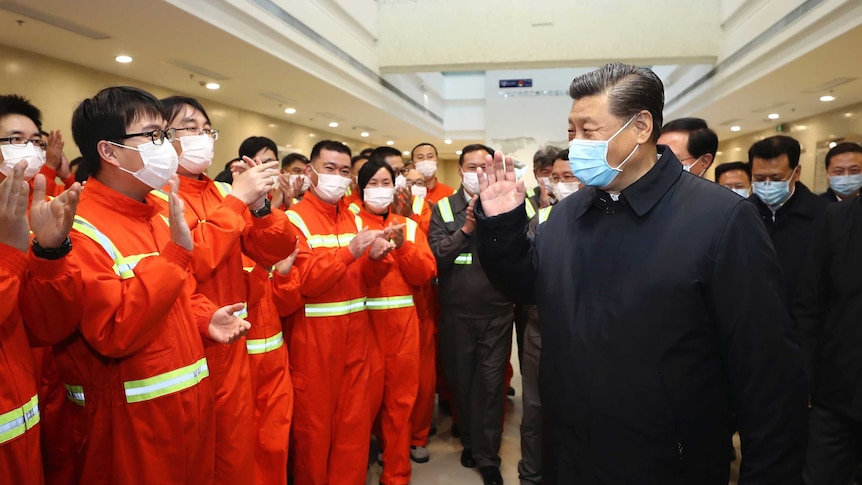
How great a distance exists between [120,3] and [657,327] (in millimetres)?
4198

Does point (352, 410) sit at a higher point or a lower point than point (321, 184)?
lower

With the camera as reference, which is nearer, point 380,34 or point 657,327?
point 657,327

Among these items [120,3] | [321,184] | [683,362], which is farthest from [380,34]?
[683,362]

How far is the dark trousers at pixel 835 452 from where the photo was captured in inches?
90.1

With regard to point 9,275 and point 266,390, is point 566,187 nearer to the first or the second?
point 266,390

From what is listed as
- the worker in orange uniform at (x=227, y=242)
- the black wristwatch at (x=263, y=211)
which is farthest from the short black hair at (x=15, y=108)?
the black wristwatch at (x=263, y=211)

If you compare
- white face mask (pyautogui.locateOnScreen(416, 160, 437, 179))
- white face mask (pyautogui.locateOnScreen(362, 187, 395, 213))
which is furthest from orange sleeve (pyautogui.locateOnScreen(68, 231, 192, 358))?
white face mask (pyautogui.locateOnScreen(416, 160, 437, 179))

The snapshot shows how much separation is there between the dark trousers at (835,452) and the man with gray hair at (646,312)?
1.43m

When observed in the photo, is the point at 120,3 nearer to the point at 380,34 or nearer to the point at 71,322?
the point at 71,322

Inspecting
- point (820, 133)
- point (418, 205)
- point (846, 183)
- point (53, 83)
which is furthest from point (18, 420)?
point (820, 133)

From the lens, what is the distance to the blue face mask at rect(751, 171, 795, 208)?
10.3ft

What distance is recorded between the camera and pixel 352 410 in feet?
8.74

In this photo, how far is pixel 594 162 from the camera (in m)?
1.44

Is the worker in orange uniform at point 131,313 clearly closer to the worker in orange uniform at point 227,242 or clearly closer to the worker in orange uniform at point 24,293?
the worker in orange uniform at point 24,293
